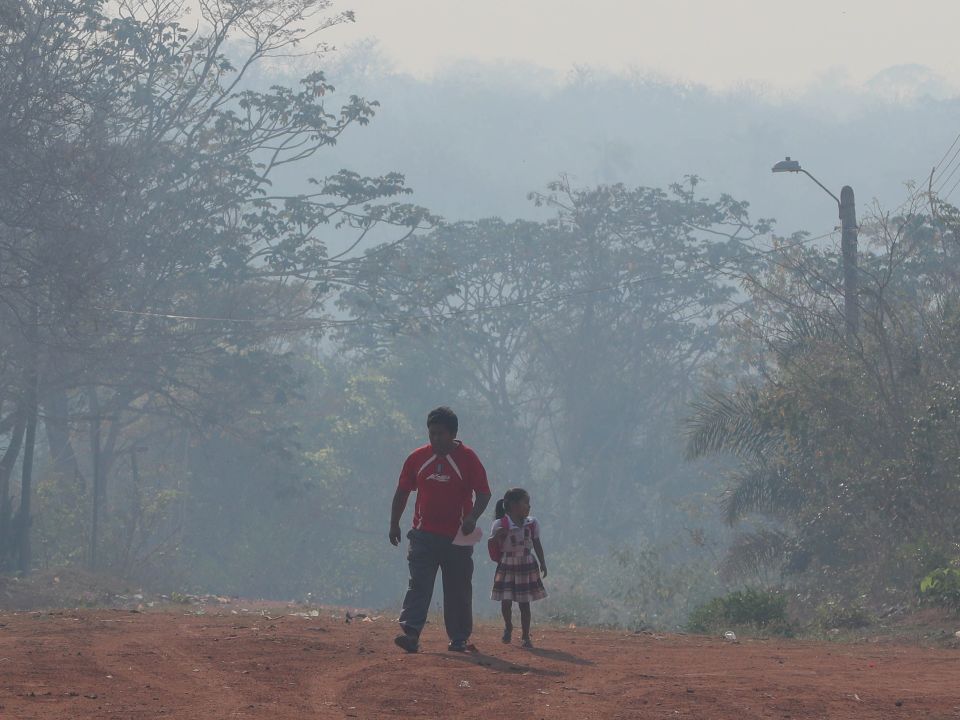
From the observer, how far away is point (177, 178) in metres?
35.7

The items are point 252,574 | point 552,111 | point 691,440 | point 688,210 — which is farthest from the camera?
point 552,111

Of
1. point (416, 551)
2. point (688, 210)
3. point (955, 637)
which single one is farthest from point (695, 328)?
point (416, 551)

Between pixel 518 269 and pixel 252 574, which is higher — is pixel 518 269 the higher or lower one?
the higher one

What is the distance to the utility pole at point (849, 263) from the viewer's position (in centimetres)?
2078

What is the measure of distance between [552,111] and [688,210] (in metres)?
138

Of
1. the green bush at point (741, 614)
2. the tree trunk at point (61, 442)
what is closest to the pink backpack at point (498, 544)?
the green bush at point (741, 614)

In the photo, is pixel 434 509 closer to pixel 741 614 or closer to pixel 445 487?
pixel 445 487

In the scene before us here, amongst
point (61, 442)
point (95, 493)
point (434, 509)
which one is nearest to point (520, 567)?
point (434, 509)

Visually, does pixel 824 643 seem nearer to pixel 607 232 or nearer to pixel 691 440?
pixel 691 440

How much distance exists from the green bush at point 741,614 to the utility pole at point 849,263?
739 cm

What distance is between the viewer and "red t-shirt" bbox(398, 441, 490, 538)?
374 inches

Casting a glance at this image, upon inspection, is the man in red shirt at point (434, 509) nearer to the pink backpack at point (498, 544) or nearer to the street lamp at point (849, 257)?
the pink backpack at point (498, 544)

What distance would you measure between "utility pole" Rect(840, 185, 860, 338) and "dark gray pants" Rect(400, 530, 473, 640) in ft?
40.9

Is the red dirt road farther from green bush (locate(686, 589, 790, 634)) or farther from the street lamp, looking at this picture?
the street lamp
